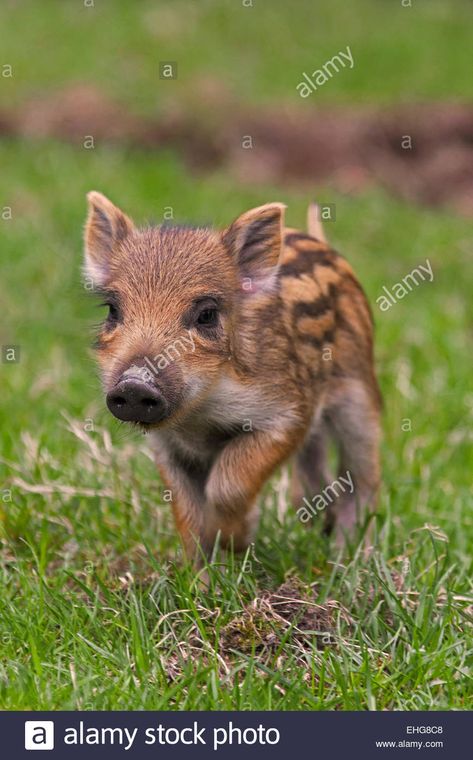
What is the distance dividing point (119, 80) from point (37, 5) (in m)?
3.61

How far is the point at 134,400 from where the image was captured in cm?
404

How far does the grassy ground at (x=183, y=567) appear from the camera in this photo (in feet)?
13.1

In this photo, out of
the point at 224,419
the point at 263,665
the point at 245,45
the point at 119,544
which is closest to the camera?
the point at 263,665

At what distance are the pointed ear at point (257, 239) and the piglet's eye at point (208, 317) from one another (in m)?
0.35

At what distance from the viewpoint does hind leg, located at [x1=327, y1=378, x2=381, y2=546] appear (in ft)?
18.6

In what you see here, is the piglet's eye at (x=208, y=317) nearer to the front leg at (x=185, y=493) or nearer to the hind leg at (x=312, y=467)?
the front leg at (x=185, y=493)

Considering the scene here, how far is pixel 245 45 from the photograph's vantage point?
1811 cm

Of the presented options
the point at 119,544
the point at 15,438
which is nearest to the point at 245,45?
the point at 15,438

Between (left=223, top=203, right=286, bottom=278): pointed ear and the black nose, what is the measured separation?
964mm

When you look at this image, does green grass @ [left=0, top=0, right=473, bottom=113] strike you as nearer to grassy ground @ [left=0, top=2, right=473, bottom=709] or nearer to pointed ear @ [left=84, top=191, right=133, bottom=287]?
grassy ground @ [left=0, top=2, right=473, bottom=709]

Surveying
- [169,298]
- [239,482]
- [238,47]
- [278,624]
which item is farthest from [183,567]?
[238,47]

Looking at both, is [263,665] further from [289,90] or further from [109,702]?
[289,90]

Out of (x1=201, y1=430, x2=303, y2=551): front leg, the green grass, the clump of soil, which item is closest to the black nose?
(x1=201, y1=430, x2=303, y2=551): front leg
